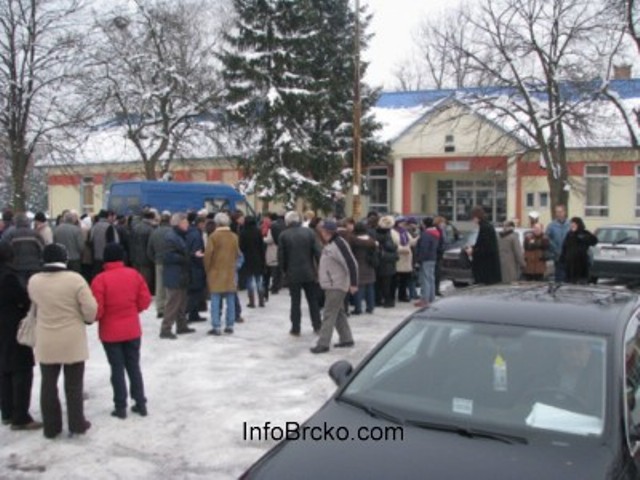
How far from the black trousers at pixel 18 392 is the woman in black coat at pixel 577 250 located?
9.03 m

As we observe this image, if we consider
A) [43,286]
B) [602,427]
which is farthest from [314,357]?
[602,427]

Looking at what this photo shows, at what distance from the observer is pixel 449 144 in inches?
1471

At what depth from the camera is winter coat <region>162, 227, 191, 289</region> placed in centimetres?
1030

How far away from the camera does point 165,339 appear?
1054 cm

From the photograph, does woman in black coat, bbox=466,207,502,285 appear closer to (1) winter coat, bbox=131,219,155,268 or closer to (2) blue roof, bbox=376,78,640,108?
(1) winter coat, bbox=131,219,155,268

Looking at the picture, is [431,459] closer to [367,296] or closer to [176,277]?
[176,277]

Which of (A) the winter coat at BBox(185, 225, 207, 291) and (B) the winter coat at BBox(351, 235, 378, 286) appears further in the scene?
(B) the winter coat at BBox(351, 235, 378, 286)

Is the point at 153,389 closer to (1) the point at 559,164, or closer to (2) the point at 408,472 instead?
(2) the point at 408,472

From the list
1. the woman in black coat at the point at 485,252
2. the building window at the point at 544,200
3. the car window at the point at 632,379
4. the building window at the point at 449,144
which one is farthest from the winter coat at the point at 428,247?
the building window at the point at 449,144

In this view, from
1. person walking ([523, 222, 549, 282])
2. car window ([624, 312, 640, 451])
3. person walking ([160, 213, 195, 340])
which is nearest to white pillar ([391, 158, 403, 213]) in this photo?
person walking ([523, 222, 549, 282])

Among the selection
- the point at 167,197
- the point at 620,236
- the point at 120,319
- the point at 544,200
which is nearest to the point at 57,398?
the point at 120,319

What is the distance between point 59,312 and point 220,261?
4.67 meters

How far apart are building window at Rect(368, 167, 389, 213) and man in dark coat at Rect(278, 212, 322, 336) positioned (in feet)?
96.6

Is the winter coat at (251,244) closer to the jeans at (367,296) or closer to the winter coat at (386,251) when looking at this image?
the jeans at (367,296)
